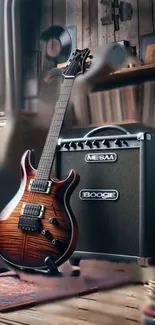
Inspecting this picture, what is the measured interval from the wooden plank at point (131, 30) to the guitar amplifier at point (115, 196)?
51 cm

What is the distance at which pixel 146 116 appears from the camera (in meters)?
2.00

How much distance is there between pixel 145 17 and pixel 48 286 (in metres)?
1.25

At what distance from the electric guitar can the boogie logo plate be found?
16 centimetres

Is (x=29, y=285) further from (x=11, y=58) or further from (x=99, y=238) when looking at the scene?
(x=11, y=58)

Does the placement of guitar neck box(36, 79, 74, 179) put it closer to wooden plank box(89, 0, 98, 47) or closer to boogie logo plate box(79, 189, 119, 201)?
boogie logo plate box(79, 189, 119, 201)

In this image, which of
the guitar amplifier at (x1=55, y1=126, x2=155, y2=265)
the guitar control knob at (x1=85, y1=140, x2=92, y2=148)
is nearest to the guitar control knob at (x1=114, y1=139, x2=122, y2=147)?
the guitar amplifier at (x1=55, y1=126, x2=155, y2=265)

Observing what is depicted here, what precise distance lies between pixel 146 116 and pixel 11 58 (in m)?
0.87

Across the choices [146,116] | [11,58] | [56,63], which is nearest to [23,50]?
[11,58]

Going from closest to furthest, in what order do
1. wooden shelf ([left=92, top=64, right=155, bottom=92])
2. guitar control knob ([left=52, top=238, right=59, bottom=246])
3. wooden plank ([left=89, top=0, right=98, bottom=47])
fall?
guitar control knob ([left=52, top=238, right=59, bottom=246]) < wooden shelf ([left=92, top=64, right=155, bottom=92]) < wooden plank ([left=89, top=0, right=98, bottom=47])

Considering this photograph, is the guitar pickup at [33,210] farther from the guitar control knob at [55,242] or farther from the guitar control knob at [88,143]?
the guitar control knob at [88,143]

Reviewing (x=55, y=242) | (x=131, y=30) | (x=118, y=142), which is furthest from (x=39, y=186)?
(x=131, y=30)

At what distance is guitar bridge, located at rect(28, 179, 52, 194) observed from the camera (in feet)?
5.49

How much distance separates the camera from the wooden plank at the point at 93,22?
2.22 metres

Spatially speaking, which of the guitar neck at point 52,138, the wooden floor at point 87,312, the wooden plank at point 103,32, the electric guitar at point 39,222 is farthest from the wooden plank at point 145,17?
the wooden floor at point 87,312
